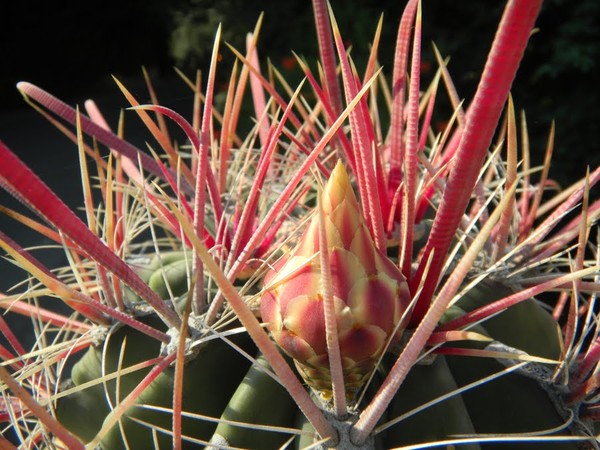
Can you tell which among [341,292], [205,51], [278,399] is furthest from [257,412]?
[205,51]

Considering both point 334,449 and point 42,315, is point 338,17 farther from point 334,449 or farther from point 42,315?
point 334,449

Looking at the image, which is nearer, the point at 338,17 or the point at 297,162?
the point at 297,162

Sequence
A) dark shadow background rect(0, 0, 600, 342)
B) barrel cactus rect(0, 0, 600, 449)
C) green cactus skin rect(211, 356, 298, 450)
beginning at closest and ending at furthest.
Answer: barrel cactus rect(0, 0, 600, 449)
green cactus skin rect(211, 356, 298, 450)
dark shadow background rect(0, 0, 600, 342)

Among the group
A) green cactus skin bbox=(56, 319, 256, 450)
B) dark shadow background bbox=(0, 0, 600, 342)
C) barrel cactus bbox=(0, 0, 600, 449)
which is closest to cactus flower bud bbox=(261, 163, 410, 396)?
barrel cactus bbox=(0, 0, 600, 449)

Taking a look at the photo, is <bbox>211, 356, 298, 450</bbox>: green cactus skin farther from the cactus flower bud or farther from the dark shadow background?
the dark shadow background

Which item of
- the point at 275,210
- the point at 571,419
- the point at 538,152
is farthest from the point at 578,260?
the point at 538,152

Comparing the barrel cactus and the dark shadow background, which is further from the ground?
the barrel cactus
